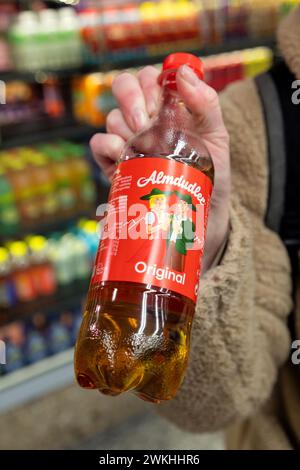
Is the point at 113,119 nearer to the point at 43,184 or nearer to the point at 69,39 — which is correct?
the point at 43,184

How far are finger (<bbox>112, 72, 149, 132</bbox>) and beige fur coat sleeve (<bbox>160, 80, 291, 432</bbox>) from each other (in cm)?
19

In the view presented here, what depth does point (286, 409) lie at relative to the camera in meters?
1.04

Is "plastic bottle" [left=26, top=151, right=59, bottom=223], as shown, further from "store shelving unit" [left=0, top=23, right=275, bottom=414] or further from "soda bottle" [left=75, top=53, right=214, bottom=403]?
"soda bottle" [left=75, top=53, right=214, bottom=403]

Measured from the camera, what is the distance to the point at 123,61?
101 inches

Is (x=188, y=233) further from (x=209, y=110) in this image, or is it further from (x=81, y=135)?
(x=81, y=135)

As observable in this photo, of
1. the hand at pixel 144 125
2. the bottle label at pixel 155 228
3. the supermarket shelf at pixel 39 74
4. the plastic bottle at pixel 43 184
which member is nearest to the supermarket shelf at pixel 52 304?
the plastic bottle at pixel 43 184

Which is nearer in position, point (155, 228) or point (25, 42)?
point (155, 228)

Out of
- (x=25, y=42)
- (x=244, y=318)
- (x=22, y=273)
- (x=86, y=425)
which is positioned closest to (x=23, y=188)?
(x=22, y=273)

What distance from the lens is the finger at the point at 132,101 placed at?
82 cm

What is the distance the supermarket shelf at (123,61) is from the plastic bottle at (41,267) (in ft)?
2.28

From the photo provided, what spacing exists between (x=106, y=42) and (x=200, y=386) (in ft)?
6.52

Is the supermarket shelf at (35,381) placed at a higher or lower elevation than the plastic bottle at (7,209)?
lower

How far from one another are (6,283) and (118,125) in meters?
1.63

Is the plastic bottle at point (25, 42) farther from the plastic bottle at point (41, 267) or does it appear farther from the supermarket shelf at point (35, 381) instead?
the supermarket shelf at point (35, 381)
